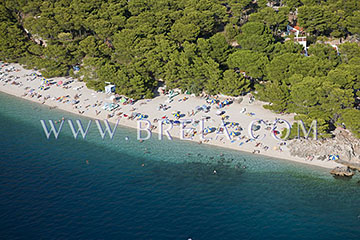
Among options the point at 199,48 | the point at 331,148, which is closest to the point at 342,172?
the point at 331,148

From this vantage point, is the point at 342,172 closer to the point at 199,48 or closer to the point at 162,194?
the point at 162,194

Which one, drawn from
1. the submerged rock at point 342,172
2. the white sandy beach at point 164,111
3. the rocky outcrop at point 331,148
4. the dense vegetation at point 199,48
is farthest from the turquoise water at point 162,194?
the dense vegetation at point 199,48

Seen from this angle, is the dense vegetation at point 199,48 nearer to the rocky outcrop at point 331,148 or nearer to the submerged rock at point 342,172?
the rocky outcrop at point 331,148

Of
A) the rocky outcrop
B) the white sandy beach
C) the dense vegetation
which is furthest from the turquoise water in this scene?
the dense vegetation

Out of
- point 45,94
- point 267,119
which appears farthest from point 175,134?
point 45,94

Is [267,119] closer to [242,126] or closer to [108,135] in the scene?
[242,126]

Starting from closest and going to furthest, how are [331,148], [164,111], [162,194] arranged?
[162,194] < [331,148] < [164,111]

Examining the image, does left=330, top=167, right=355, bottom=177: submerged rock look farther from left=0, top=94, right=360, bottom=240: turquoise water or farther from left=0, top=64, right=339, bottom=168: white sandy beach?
left=0, top=64, right=339, bottom=168: white sandy beach
